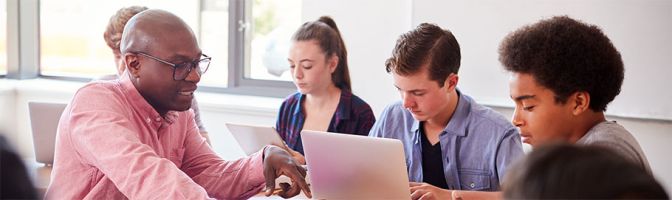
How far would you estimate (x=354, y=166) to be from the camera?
224 cm

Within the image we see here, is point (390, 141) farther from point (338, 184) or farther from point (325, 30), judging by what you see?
point (325, 30)

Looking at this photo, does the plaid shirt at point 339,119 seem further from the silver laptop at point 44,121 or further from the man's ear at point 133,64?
the man's ear at point 133,64

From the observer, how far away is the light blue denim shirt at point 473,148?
239 cm

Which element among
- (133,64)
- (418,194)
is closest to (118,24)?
(133,64)

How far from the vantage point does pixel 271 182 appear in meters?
2.24

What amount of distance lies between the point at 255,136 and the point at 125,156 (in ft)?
3.48

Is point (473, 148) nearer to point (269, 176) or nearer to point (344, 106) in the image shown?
point (269, 176)

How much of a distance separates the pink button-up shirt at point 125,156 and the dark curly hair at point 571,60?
29.9 inches

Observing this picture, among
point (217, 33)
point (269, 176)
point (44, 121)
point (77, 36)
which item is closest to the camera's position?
point (269, 176)

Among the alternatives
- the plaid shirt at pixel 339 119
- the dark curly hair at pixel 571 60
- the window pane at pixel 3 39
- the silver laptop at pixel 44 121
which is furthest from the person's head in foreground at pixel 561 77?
the window pane at pixel 3 39

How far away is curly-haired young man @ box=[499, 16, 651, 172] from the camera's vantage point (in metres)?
1.86

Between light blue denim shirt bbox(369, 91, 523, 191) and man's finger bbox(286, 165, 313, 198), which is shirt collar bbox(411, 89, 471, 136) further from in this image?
man's finger bbox(286, 165, 313, 198)

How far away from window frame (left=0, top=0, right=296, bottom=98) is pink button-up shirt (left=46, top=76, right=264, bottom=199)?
2492 mm

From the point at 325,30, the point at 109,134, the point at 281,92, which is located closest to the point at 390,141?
the point at 109,134
